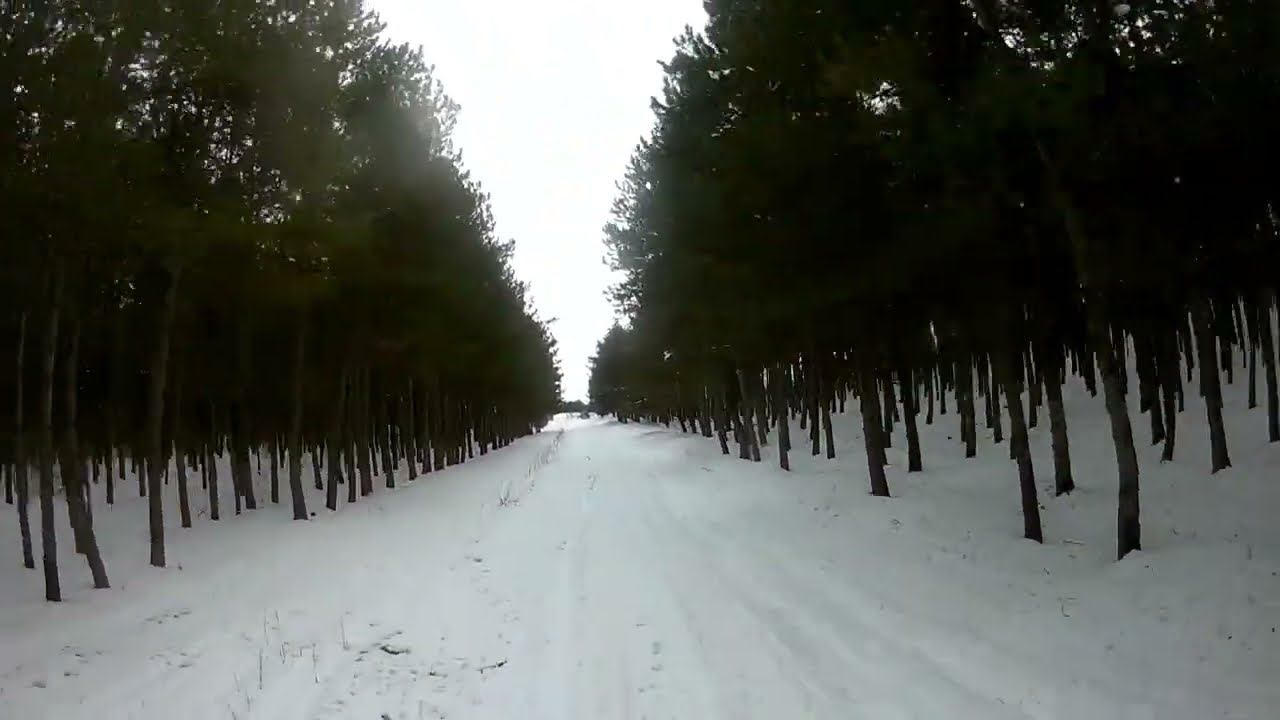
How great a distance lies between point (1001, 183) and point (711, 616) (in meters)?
7.11

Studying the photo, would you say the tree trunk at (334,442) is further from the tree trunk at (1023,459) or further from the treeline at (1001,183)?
the tree trunk at (1023,459)

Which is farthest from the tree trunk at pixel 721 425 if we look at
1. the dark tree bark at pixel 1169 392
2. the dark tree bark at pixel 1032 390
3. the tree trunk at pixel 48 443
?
the tree trunk at pixel 48 443

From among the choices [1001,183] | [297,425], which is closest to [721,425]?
[297,425]

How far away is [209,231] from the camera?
40.5 ft

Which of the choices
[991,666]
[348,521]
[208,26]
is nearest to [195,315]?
[348,521]

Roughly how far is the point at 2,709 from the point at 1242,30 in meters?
13.2

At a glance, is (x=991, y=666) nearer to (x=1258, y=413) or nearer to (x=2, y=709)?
(x=2, y=709)

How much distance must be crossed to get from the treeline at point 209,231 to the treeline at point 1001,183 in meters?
8.27

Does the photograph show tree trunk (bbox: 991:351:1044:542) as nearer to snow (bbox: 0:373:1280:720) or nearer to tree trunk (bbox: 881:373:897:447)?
snow (bbox: 0:373:1280:720)

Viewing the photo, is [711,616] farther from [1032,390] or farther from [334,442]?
[1032,390]

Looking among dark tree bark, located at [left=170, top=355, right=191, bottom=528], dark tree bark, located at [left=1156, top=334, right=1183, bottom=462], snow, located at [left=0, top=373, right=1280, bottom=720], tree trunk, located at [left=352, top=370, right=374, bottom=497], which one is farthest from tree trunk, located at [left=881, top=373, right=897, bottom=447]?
dark tree bark, located at [left=170, top=355, right=191, bottom=528]

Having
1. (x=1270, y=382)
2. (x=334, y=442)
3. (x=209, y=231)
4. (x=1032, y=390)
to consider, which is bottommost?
(x=1032, y=390)

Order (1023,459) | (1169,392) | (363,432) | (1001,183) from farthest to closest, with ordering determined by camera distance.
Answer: (363,432) < (1169,392) < (1023,459) < (1001,183)

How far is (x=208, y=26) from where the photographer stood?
12156 mm
